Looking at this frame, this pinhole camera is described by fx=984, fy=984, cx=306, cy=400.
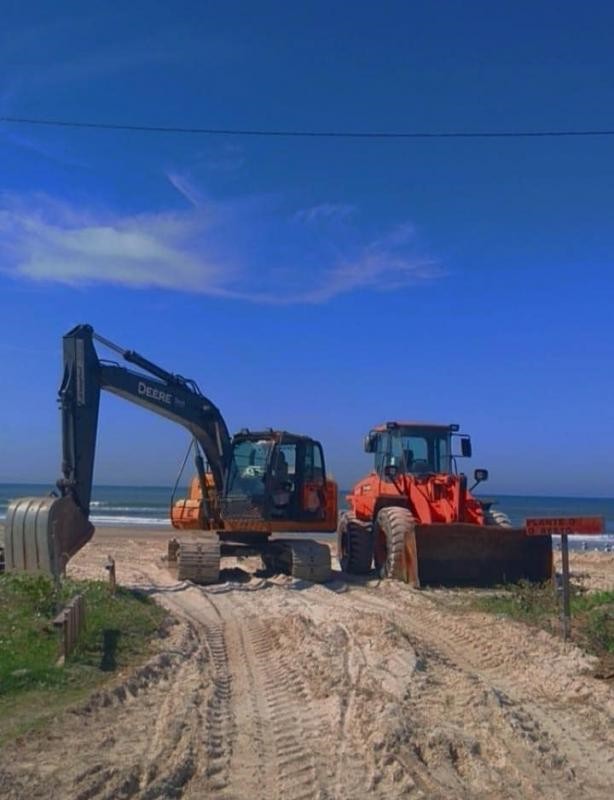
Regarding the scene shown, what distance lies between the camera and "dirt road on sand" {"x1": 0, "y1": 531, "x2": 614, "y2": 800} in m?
6.25

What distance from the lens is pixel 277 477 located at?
19.3 meters

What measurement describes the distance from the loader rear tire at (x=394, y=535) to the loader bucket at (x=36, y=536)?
19.0ft

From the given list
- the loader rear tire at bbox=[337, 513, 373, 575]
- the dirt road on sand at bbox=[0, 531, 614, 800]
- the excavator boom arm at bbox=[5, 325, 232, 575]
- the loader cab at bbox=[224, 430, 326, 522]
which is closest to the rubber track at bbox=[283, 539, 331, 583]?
the loader cab at bbox=[224, 430, 326, 522]

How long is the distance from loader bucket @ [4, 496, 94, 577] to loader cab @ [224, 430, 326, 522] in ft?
15.1

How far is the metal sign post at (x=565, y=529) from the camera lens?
37.8ft

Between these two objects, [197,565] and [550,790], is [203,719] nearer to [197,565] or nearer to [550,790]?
[550,790]

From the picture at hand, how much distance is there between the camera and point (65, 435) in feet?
55.0

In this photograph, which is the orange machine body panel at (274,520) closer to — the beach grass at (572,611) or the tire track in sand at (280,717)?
the beach grass at (572,611)

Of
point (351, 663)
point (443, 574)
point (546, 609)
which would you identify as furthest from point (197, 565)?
point (351, 663)

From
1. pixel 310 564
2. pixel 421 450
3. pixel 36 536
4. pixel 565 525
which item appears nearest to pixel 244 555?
pixel 310 564

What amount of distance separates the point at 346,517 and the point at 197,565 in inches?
169

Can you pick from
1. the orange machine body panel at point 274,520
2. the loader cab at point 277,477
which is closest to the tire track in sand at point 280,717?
the orange machine body panel at point 274,520

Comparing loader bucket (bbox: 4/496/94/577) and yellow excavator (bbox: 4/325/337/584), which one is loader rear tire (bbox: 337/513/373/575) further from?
loader bucket (bbox: 4/496/94/577)

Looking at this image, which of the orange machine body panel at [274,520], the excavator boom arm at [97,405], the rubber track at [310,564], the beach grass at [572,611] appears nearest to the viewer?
the beach grass at [572,611]
